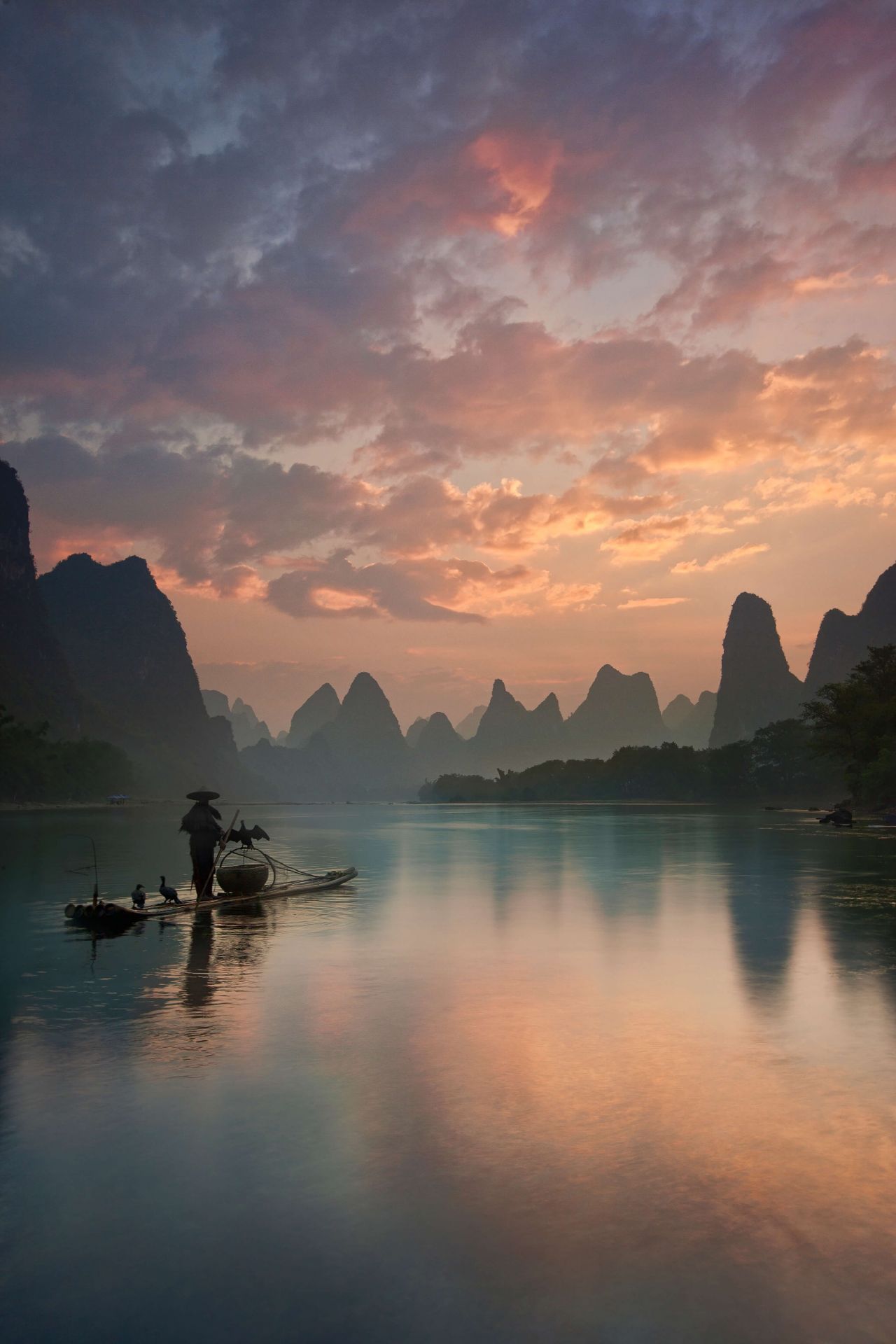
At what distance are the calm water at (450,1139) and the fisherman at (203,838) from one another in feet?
15.4

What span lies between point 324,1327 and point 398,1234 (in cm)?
100

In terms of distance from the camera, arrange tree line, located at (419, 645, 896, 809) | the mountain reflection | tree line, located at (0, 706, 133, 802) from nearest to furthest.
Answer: the mountain reflection < tree line, located at (419, 645, 896, 809) < tree line, located at (0, 706, 133, 802)

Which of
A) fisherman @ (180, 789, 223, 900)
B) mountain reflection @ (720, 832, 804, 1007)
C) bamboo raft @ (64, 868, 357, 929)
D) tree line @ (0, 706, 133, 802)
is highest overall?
tree line @ (0, 706, 133, 802)

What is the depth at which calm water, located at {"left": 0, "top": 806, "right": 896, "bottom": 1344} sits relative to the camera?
16.6ft

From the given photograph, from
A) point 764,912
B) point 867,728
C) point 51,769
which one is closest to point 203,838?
point 764,912

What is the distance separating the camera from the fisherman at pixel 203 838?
74.0ft

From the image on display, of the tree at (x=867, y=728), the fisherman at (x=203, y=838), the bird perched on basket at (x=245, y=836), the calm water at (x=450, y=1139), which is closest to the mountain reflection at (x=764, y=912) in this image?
the calm water at (x=450, y=1139)

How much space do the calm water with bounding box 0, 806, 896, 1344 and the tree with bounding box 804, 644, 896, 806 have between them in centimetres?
6447

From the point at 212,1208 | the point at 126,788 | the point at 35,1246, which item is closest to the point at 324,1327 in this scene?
the point at 212,1208

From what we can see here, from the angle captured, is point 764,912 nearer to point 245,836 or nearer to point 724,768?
point 245,836

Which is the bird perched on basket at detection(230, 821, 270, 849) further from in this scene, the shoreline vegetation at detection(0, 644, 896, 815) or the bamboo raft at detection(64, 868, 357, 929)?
the shoreline vegetation at detection(0, 644, 896, 815)

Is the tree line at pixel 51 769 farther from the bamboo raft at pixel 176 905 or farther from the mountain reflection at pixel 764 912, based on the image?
the mountain reflection at pixel 764 912

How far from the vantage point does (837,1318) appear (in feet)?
16.0

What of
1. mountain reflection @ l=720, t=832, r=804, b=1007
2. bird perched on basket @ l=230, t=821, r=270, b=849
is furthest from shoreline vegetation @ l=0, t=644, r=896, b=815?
bird perched on basket @ l=230, t=821, r=270, b=849
